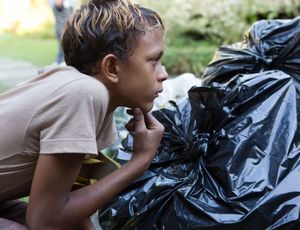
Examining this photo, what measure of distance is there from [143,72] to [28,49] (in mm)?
8196

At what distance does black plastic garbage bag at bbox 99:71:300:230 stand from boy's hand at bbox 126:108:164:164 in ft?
0.73

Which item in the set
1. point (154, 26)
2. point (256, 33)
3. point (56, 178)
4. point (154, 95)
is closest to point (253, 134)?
point (154, 95)

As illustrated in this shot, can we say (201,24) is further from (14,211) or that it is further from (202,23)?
(14,211)

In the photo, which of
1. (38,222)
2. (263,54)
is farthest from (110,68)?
(263,54)

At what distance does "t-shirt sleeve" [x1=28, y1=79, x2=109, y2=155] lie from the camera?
1.30 meters

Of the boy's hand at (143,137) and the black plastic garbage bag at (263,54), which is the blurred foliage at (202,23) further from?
the boy's hand at (143,137)

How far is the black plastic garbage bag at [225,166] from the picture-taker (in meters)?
1.61

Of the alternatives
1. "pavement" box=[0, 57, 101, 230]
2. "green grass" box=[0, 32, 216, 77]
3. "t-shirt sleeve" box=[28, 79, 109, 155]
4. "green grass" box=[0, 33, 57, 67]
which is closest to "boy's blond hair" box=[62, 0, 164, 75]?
"t-shirt sleeve" box=[28, 79, 109, 155]

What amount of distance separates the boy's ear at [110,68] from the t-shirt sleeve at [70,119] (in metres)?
0.09

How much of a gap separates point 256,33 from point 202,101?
82cm


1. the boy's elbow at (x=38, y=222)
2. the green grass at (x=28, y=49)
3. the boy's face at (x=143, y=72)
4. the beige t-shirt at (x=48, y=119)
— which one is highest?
the boy's face at (x=143, y=72)

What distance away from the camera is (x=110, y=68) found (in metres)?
1.44

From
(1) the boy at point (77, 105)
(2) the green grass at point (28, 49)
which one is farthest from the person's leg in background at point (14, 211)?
(2) the green grass at point (28, 49)

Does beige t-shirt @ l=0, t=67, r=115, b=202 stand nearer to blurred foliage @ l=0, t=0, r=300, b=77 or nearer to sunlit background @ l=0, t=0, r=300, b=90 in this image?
sunlit background @ l=0, t=0, r=300, b=90
